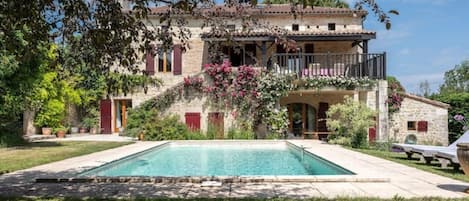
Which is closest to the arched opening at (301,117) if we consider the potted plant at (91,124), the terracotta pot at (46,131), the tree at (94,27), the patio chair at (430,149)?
the potted plant at (91,124)

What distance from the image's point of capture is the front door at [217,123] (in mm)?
19275

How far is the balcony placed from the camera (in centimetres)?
1890

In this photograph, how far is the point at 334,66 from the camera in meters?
20.4

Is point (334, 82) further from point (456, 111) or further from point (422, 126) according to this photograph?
point (456, 111)

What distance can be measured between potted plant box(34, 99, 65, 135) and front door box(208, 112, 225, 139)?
25.5 ft

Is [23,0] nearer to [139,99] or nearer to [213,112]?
[213,112]

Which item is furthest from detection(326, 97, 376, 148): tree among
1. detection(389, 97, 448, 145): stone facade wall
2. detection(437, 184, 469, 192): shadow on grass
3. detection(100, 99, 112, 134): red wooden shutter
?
detection(100, 99, 112, 134): red wooden shutter

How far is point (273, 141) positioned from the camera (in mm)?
17422

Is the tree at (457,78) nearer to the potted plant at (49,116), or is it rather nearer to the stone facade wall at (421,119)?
the stone facade wall at (421,119)

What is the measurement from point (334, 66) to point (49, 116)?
14494mm

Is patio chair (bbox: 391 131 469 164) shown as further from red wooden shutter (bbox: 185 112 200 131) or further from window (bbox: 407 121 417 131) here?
red wooden shutter (bbox: 185 112 200 131)

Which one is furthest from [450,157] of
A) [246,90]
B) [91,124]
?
[91,124]

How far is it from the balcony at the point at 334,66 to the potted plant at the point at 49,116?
11.0m

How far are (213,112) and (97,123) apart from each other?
24.9ft
